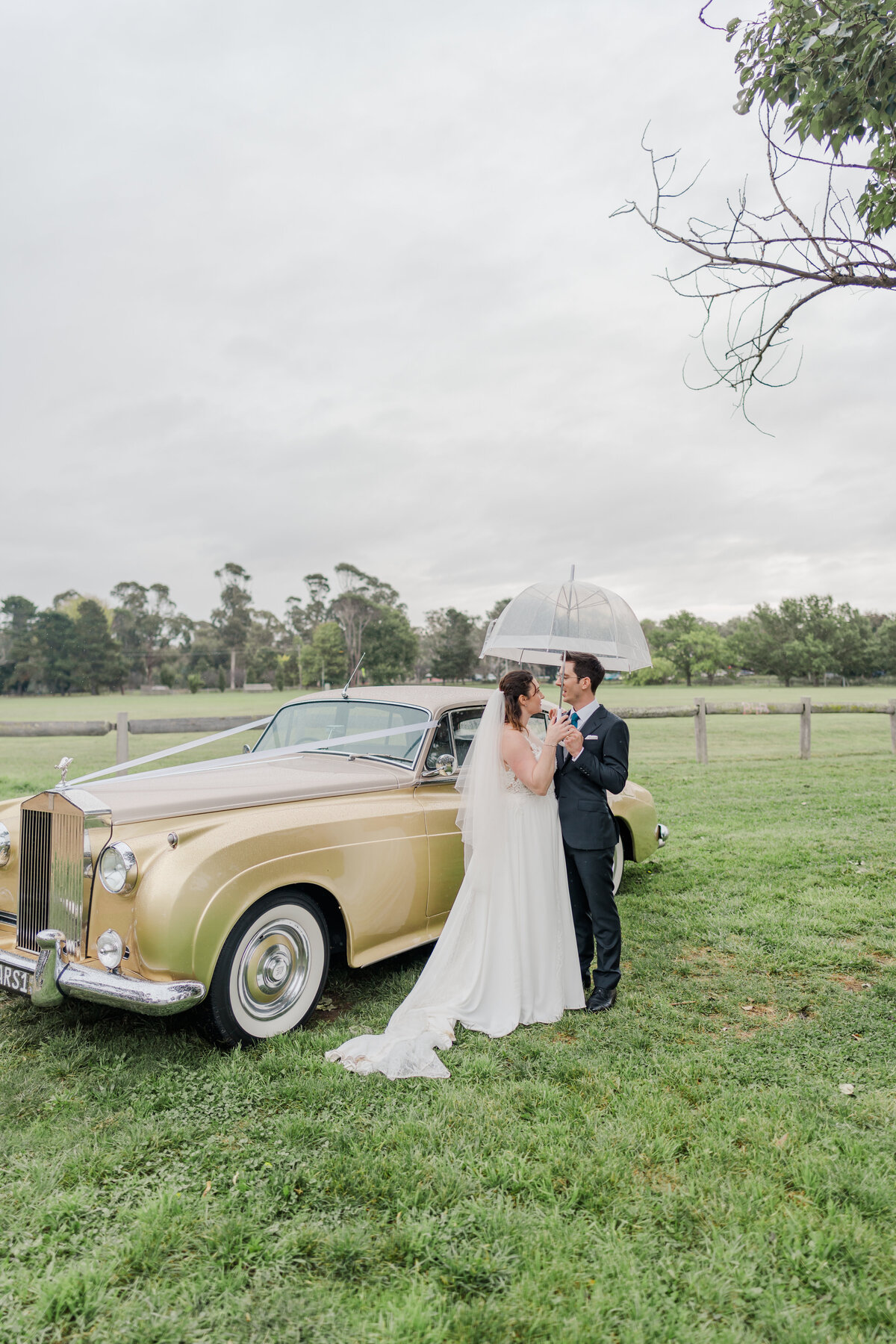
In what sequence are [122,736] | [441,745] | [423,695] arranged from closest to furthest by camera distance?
[441,745] → [423,695] → [122,736]

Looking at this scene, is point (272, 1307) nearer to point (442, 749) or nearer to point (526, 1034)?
point (526, 1034)

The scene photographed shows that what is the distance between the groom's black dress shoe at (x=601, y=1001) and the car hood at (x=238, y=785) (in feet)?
5.56

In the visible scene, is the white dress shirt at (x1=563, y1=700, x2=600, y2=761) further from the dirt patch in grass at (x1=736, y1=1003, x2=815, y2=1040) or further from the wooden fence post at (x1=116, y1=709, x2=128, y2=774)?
the wooden fence post at (x1=116, y1=709, x2=128, y2=774)

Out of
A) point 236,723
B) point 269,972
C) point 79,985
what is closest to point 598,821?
point 269,972

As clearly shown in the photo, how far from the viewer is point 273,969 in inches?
162

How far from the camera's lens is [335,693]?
19.7 feet

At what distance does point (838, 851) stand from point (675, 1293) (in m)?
7.11

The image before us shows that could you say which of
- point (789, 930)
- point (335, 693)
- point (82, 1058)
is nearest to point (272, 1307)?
point (82, 1058)

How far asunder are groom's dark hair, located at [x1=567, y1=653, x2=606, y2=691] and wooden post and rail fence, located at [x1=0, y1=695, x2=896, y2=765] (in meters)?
6.77

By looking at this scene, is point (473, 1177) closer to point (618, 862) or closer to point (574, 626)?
point (574, 626)

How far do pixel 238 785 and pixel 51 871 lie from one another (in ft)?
3.42

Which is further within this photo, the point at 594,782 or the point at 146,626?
the point at 146,626

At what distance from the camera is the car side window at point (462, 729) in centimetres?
552

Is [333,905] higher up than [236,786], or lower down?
lower down
